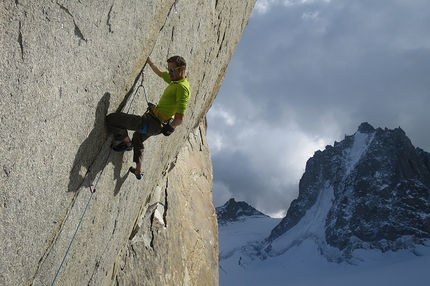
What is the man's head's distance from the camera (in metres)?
6.59

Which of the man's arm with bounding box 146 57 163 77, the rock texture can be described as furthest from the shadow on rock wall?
the man's arm with bounding box 146 57 163 77

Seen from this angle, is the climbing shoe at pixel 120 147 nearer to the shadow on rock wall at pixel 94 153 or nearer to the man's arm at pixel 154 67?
the shadow on rock wall at pixel 94 153

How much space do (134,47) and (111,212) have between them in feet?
10.00

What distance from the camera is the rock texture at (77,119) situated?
416cm

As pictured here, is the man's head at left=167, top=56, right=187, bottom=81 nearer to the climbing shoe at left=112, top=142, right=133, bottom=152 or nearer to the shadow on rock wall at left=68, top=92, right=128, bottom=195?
the shadow on rock wall at left=68, top=92, right=128, bottom=195

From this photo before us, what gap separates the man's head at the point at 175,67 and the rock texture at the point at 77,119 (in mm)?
407

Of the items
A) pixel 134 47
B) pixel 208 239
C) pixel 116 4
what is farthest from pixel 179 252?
pixel 116 4

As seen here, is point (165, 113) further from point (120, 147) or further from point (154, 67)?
point (120, 147)

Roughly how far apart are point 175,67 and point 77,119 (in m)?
1.92

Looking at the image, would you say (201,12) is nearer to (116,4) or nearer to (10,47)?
(116,4)

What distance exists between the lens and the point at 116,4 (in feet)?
17.3

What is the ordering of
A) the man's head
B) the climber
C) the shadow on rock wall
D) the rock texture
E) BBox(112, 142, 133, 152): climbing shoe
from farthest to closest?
BBox(112, 142, 133, 152): climbing shoe
the man's head
the climber
the shadow on rock wall
the rock texture

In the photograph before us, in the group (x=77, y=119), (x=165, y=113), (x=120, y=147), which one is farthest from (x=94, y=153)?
(x=165, y=113)

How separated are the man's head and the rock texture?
0.41 meters
